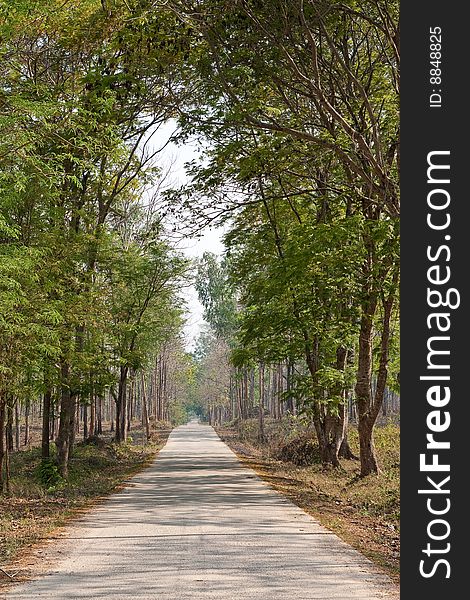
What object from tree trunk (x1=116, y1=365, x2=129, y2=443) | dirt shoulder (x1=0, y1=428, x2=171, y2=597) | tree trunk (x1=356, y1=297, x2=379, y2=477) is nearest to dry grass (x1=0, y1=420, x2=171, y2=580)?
dirt shoulder (x1=0, y1=428, x2=171, y2=597)

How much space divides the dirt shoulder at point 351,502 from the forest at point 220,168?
3.66ft

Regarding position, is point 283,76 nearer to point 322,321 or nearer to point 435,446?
point 322,321

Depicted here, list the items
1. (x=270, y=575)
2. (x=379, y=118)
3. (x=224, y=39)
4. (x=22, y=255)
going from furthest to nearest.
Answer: (x=379, y=118), (x=22, y=255), (x=224, y=39), (x=270, y=575)

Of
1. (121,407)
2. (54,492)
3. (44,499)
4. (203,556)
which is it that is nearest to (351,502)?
(44,499)

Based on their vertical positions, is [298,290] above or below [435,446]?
above

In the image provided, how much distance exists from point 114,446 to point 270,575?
25875mm

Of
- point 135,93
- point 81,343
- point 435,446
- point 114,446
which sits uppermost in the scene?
point 135,93

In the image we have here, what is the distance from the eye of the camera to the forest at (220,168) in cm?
1386

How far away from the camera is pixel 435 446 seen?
610 cm

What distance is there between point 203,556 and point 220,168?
38.8ft

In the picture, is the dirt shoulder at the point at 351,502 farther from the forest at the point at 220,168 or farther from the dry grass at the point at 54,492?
the dry grass at the point at 54,492

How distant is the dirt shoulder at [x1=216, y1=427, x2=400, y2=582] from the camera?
459 inches

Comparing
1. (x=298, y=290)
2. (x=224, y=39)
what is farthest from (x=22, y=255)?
(x=298, y=290)

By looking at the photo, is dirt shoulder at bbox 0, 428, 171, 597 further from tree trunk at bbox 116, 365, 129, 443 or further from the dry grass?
tree trunk at bbox 116, 365, 129, 443
